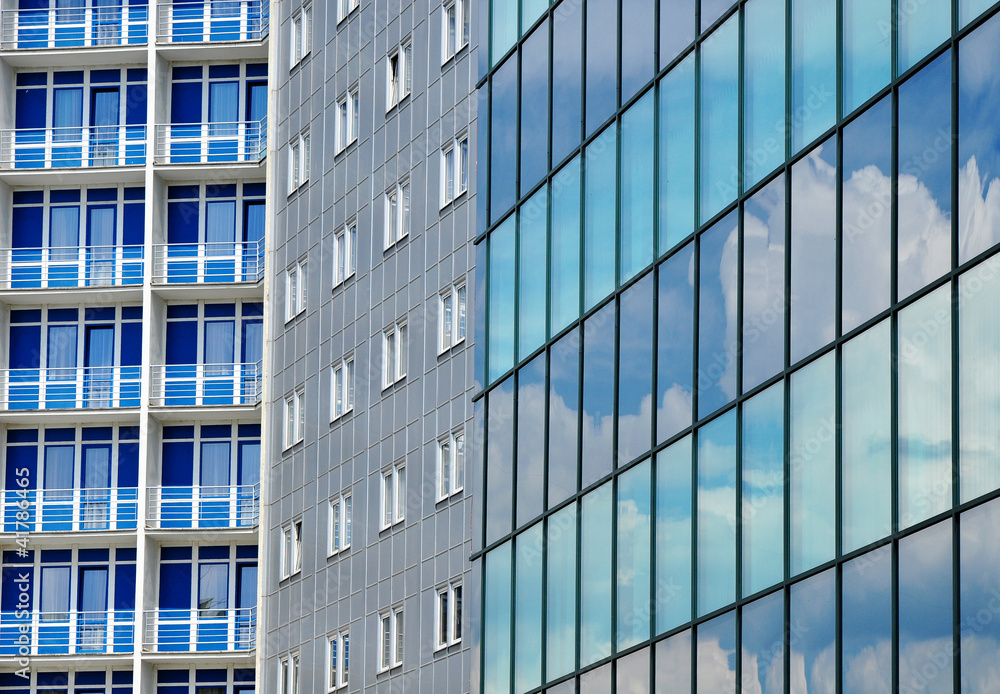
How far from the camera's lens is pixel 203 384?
2311 inches

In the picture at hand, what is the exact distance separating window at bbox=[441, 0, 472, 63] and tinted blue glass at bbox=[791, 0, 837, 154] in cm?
1960

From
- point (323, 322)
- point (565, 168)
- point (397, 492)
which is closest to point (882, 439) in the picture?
point (565, 168)

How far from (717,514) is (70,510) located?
118ft

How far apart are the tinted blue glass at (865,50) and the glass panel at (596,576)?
7900 millimetres

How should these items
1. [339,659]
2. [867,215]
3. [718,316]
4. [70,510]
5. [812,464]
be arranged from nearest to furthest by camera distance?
1. [867,215]
2. [812,464]
3. [718,316]
4. [339,659]
5. [70,510]

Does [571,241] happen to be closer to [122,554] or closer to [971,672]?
[971,672]

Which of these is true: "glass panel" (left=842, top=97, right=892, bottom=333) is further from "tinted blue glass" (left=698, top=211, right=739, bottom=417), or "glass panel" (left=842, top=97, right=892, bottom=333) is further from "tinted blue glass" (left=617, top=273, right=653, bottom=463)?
"tinted blue glass" (left=617, top=273, right=653, bottom=463)

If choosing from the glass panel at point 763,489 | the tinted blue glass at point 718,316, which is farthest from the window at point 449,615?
the glass panel at point 763,489

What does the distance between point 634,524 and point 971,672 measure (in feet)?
27.4

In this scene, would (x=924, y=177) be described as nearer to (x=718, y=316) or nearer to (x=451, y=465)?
(x=718, y=316)

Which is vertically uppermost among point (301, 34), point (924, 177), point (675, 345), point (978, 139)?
point (301, 34)

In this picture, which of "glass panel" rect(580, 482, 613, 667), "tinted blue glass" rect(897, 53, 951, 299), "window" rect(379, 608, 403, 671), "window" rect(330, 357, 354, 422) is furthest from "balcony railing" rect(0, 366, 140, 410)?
"tinted blue glass" rect(897, 53, 951, 299)

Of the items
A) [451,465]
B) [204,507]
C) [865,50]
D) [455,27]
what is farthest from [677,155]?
[204,507]

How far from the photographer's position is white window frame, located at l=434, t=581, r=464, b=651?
41.2 meters
